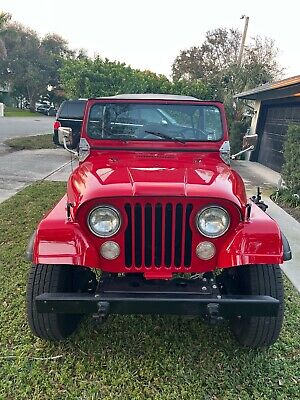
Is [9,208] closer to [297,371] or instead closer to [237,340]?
[237,340]

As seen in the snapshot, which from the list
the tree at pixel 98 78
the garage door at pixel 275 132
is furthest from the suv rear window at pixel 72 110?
the garage door at pixel 275 132

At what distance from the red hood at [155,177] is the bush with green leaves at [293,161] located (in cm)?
425

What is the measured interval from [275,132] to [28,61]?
37540 mm

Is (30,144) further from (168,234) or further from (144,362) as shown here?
(168,234)

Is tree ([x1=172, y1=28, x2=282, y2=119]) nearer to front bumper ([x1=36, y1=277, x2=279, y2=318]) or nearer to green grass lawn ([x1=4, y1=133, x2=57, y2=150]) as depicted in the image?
green grass lawn ([x1=4, y1=133, x2=57, y2=150])

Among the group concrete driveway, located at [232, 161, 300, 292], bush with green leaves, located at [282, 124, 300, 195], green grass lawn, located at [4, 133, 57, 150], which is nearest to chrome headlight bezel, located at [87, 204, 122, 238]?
concrete driveway, located at [232, 161, 300, 292]

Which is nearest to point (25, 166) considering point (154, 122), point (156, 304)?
point (154, 122)

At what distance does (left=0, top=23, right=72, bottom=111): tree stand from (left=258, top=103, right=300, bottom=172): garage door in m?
33.1

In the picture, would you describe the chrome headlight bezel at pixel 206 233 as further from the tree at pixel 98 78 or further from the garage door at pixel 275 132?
the tree at pixel 98 78

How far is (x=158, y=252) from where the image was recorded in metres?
2.31

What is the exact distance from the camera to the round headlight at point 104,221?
221 centimetres

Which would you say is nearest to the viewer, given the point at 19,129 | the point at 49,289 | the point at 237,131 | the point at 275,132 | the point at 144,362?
the point at 49,289

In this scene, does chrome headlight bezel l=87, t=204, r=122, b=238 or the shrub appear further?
the shrub

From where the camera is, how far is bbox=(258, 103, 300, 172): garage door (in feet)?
34.9
